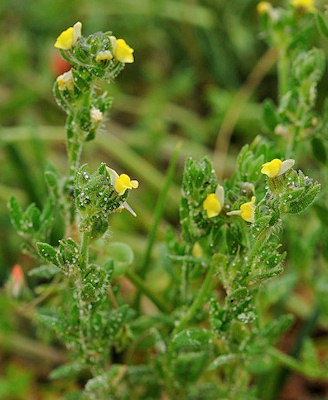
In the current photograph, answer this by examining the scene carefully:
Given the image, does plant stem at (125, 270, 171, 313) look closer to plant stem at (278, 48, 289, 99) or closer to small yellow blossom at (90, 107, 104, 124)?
small yellow blossom at (90, 107, 104, 124)

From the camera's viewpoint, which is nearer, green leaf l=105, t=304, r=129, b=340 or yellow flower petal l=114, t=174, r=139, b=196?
yellow flower petal l=114, t=174, r=139, b=196

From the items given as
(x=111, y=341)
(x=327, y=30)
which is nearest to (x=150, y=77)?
(x=327, y=30)

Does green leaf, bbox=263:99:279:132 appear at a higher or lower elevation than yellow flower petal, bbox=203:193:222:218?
higher

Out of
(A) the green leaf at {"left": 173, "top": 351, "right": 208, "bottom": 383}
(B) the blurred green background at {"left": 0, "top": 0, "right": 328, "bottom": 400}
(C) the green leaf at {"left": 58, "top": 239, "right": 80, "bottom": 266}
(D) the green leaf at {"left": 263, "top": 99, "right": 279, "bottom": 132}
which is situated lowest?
(A) the green leaf at {"left": 173, "top": 351, "right": 208, "bottom": 383}

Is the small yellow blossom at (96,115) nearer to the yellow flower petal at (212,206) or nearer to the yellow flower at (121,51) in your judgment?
the yellow flower at (121,51)

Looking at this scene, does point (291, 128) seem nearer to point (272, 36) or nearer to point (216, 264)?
point (272, 36)

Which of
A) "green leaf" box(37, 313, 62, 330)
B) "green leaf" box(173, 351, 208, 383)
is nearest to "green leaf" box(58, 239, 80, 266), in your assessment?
"green leaf" box(37, 313, 62, 330)

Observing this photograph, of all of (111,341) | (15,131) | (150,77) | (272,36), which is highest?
(150,77)

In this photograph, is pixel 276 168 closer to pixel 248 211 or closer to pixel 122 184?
pixel 248 211
